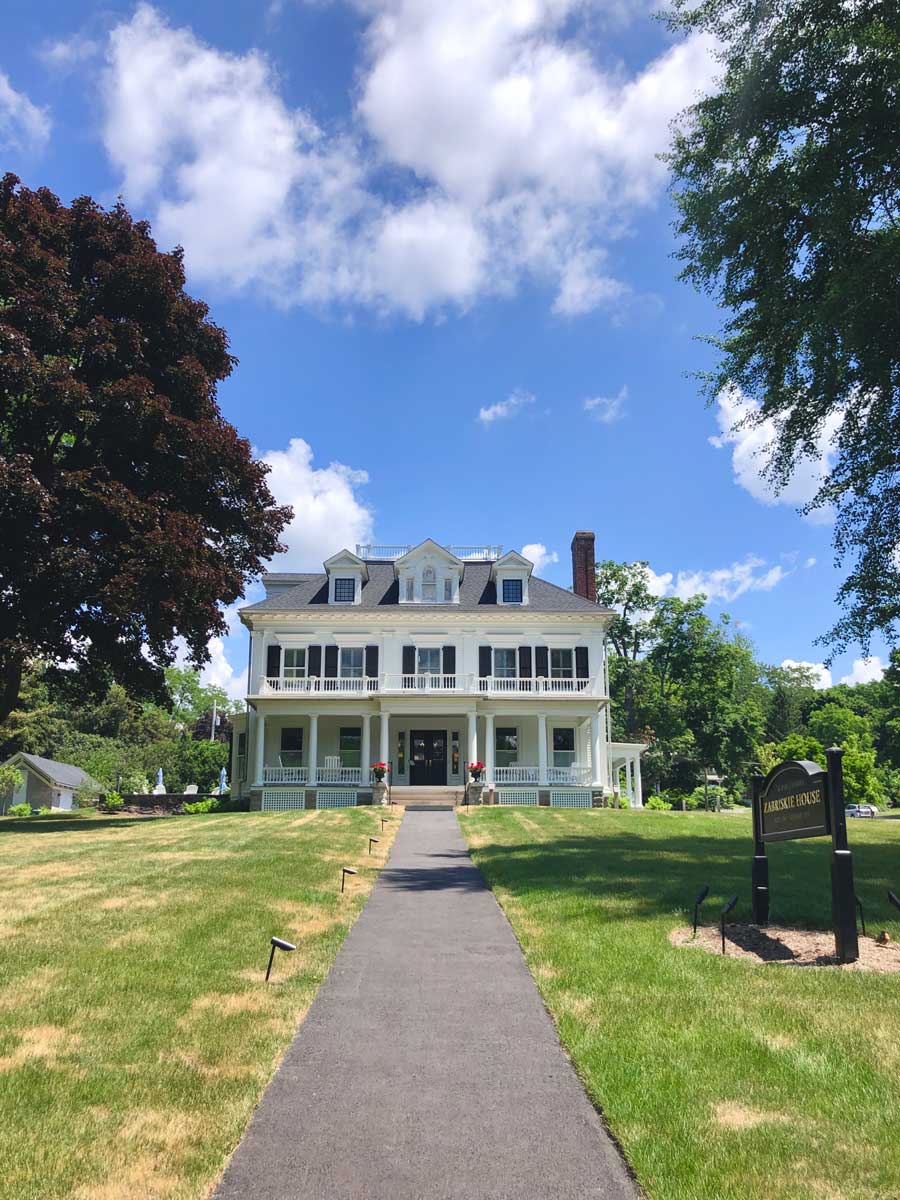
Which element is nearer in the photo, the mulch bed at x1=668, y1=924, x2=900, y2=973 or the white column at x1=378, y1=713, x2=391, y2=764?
the mulch bed at x1=668, y1=924, x2=900, y2=973

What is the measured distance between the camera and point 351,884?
12438mm

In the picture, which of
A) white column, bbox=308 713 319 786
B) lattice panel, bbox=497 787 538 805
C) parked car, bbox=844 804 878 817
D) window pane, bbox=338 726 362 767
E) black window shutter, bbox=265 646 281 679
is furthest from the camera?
parked car, bbox=844 804 878 817

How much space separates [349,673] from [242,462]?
1425cm

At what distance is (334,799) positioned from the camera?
33.1 metres

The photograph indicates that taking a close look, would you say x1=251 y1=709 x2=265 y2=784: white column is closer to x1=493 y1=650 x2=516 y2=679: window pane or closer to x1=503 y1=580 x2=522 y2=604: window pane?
x1=493 y1=650 x2=516 y2=679: window pane

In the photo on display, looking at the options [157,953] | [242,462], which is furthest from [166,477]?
[157,953]

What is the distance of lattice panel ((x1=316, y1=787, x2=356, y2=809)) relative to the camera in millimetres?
33000

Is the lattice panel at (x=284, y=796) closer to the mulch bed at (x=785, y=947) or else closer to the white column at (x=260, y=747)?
the white column at (x=260, y=747)

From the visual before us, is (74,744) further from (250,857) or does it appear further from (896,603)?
(896,603)

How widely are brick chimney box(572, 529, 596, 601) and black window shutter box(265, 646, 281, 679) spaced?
1352 cm

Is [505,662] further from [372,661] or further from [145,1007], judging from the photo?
[145,1007]

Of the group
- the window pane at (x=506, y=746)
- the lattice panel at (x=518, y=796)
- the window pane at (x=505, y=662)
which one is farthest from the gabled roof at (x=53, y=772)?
the lattice panel at (x=518, y=796)

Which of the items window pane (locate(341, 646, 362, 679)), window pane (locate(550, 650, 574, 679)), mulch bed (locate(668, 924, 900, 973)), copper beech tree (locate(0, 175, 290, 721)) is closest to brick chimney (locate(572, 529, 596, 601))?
window pane (locate(550, 650, 574, 679))

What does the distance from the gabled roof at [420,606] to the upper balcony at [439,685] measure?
2.81 m
